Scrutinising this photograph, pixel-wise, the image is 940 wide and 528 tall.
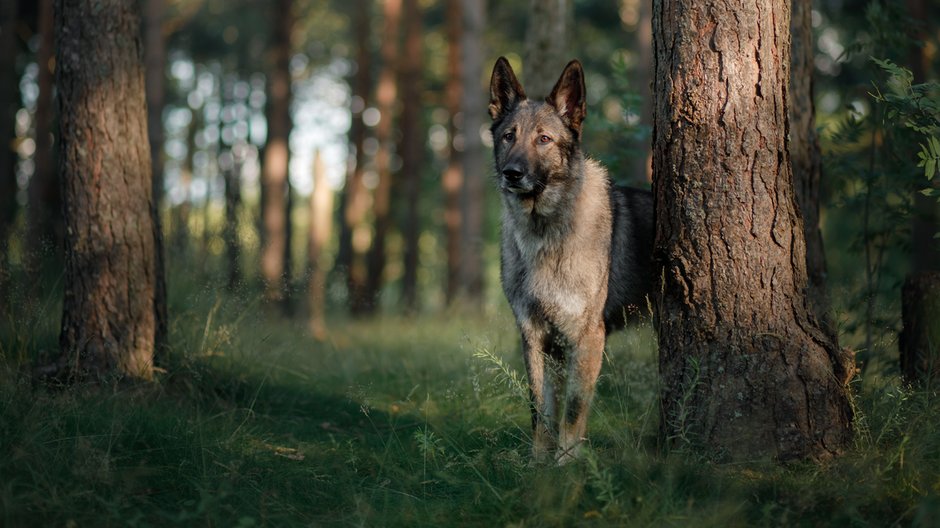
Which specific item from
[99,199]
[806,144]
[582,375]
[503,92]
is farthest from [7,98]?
[806,144]

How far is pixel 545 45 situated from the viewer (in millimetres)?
8133

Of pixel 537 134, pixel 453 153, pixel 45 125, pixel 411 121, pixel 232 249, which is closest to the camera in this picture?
pixel 537 134

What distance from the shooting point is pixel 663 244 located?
4344mm

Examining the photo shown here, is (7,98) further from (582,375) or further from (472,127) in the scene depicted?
(582,375)

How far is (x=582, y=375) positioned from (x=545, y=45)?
4463 millimetres

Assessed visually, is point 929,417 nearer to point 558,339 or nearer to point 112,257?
point 558,339

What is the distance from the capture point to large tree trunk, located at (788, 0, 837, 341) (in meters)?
5.44

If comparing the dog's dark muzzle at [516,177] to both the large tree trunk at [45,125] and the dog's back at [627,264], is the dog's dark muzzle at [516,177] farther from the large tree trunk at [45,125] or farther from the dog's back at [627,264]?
the large tree trunk at [45,125]

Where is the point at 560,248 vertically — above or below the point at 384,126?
below

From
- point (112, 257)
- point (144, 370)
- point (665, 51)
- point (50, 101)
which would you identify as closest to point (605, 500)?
point (665, 51)

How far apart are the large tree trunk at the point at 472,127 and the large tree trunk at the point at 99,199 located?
296 inches

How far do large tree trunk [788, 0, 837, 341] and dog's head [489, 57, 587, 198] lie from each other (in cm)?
158

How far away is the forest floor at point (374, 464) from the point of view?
3.31 meters

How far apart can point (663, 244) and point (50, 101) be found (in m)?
Answer: 11.8
